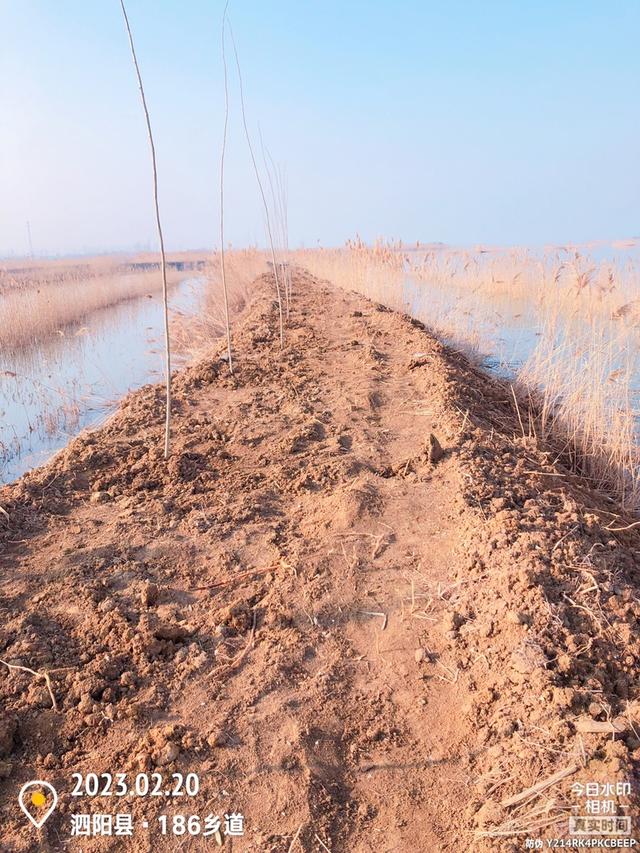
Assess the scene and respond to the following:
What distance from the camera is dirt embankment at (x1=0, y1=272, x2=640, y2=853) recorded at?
5.10 ft

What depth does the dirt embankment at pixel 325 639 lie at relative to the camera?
1554 mm

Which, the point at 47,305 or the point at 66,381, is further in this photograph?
the point at 47,305

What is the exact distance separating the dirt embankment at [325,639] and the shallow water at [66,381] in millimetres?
2508

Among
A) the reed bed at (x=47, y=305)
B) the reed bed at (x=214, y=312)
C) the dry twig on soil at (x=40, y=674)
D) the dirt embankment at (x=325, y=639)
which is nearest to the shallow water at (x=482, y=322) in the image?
the reed bed at (x=214, y=312)

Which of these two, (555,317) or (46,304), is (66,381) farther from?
(555,317)

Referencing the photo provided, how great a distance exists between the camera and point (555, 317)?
4586 millimetres

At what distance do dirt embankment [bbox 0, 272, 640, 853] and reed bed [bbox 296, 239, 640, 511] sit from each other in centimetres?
64

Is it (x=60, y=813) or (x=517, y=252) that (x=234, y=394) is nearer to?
(x=60, y=813)

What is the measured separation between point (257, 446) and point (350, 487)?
931mm

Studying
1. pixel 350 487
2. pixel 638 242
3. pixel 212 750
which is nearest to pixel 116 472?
pixel 350 487

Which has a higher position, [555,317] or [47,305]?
[555,317]

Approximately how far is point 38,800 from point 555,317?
4.49 m

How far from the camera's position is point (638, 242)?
271 inches

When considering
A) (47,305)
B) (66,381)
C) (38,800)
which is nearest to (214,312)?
(47,305)
